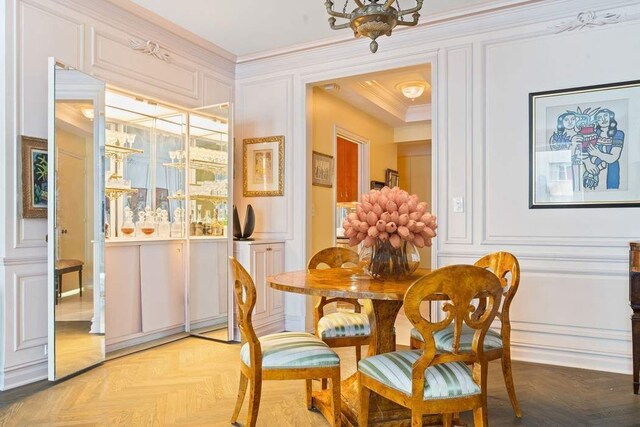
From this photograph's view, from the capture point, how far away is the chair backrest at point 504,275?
2334mm

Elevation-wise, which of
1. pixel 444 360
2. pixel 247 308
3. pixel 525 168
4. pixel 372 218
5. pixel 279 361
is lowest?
pixel 279 361

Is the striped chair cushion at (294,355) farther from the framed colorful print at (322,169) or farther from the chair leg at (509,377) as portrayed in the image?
the framed colorful print at (322,169)

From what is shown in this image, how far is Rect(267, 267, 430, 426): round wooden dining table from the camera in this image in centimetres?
202

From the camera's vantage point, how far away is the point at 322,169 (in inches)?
205

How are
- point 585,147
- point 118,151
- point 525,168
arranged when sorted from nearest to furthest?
1. point 585,147
2. point 525,168
3. point 118,151

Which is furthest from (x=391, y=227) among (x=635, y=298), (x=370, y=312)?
(x=635, y=298)

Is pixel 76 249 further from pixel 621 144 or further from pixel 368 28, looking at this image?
pixel 621 144

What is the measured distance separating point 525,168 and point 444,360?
2.28 metres

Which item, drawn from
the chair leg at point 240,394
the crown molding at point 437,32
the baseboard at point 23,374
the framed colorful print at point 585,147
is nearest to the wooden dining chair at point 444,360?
the chair leg at point 240,394

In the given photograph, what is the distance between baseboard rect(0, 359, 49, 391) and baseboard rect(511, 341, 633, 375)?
3394 mm

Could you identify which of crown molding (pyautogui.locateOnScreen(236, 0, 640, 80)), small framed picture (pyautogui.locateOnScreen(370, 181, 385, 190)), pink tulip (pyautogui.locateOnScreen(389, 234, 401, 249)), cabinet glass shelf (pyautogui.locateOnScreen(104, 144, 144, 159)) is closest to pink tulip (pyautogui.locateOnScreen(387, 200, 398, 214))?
pink tulip (pyautogui.locateOnScreen(389, 234, 401, 249))

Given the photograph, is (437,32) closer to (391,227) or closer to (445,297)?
(391,227)

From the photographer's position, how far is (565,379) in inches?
120

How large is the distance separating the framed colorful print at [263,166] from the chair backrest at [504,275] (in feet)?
7.80
